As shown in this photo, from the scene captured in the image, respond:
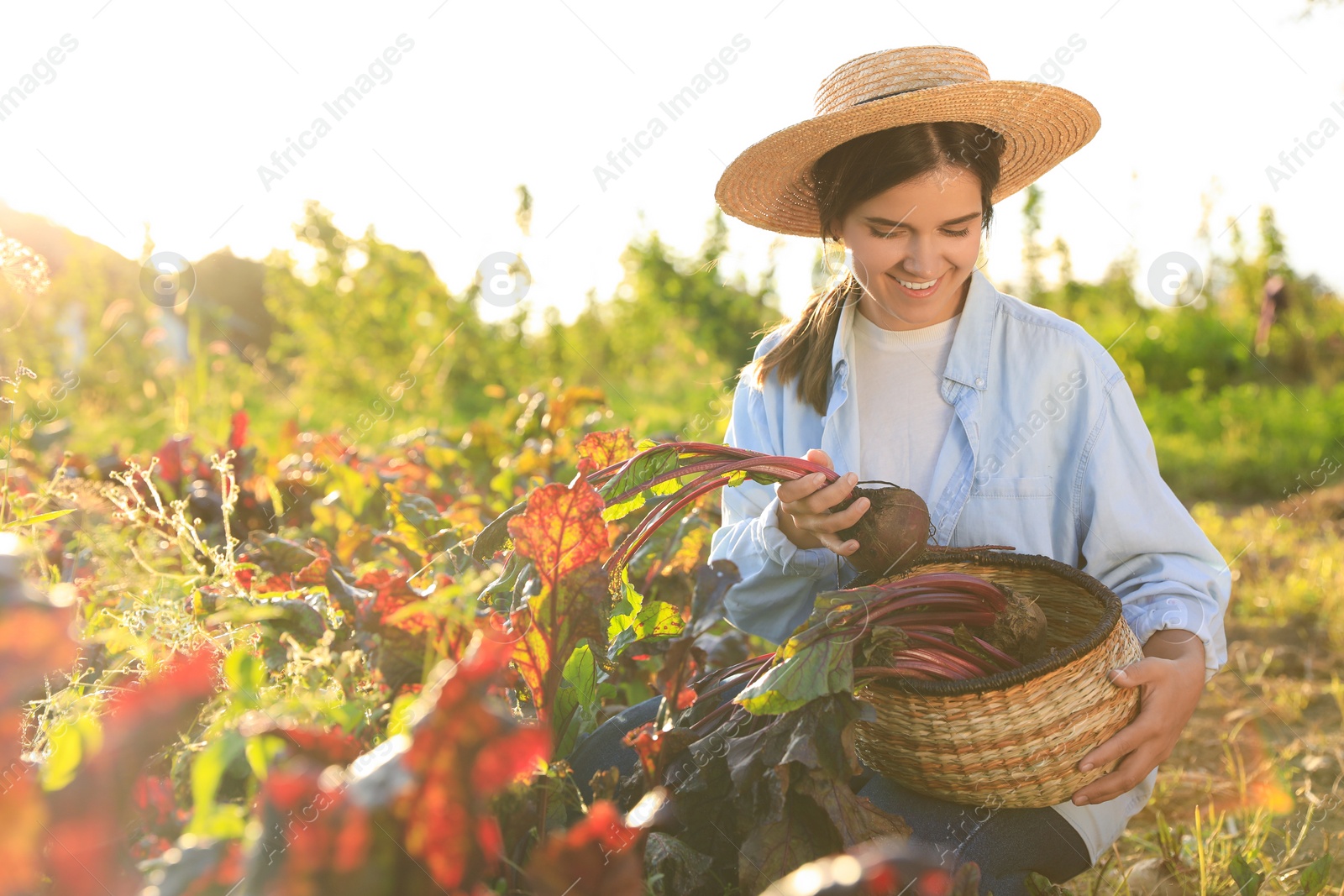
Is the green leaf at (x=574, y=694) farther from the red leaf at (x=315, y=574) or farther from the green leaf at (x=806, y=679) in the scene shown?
the red leaf at (x=315, y=574)

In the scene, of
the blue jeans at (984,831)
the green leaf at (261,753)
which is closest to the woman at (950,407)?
the blue jeans at (984,831)

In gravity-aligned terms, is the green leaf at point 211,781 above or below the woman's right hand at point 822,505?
below

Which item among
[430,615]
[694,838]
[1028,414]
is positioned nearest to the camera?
[430,615]

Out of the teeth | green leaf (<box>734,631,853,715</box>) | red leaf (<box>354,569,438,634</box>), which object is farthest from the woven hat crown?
red leaf (<box>354,569,438,634</box>)

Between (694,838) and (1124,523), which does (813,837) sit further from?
(1124,523)

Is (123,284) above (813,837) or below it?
below

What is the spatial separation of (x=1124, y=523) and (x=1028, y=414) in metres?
0.33

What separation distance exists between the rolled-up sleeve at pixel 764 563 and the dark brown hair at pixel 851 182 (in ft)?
0.61

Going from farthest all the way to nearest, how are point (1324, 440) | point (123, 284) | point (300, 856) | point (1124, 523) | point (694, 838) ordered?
point (123, 284) → point (1324, 440) → point (1124, 523) → point (694, 838) → point (300, 856)

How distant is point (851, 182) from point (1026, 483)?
80 cm

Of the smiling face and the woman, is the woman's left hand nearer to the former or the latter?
the woman

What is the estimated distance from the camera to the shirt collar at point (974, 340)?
218cm

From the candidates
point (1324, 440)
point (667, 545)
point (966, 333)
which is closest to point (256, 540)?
point (667, 545)

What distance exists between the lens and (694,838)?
1.32m
